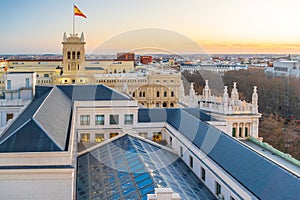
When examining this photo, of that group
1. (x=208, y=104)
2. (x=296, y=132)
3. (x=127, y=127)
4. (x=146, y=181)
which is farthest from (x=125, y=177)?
(x=296, y=132)

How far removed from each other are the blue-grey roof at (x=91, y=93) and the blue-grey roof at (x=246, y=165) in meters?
10.3

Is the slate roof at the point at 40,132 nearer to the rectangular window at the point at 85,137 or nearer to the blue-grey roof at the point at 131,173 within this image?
the blue-grey roof at the point at 131,173

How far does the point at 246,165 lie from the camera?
20047 millimetres

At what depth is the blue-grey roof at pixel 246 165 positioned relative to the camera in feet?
54.5

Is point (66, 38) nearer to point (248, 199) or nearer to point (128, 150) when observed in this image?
point (128, 150)

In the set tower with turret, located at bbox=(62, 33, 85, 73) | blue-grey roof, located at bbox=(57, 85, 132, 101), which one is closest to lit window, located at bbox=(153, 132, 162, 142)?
blue-grey roof, located at bbox=(57, 85, 132, 101)

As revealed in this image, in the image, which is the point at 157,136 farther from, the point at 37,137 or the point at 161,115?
the point at 37,137

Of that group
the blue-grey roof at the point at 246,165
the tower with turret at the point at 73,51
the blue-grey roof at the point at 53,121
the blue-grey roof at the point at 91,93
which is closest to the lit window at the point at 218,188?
the blue-grey roof at the point at 246,165

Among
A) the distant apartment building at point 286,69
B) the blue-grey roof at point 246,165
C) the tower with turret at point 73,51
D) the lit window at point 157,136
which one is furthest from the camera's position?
the distant apartment building at point 286,69

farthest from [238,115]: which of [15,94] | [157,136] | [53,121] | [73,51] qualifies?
[73,51]

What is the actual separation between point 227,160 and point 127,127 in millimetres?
16721

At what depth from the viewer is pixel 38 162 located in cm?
1847

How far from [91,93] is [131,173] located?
60.5 feet

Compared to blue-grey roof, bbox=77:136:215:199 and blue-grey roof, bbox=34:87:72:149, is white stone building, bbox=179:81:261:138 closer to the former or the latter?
blue-grey roof, bbox=77:136:215:199
